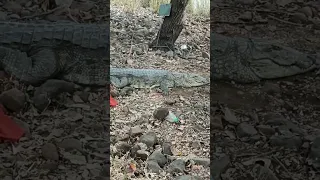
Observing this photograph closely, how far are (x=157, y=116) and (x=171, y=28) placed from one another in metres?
1.51

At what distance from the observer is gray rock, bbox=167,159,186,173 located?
10.3 ft

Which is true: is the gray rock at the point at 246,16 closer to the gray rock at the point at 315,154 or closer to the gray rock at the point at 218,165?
the gray rock at the point at 315,154

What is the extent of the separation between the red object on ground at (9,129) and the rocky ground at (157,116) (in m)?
0.57

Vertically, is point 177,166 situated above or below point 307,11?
below

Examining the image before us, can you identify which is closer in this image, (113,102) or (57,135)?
(57,135)

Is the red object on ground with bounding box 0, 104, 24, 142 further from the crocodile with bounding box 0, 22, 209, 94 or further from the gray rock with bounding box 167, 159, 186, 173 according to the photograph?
the gray rock with bounding box 167, 159, 186, 173

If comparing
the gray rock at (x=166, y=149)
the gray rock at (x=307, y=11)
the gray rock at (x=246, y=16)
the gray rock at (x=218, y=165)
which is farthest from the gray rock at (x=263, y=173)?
the gray rock at (x=307, y=11)

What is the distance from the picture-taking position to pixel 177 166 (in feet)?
10.4

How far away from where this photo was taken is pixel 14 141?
3.33m

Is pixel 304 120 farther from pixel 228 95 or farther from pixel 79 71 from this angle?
pixel 79 71

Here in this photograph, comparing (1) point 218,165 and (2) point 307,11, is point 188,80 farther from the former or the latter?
(2) point 307,11

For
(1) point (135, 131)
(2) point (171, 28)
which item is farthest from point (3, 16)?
(1) point (135, 131)

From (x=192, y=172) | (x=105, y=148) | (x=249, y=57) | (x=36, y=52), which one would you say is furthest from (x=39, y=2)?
(x=192, y=172)

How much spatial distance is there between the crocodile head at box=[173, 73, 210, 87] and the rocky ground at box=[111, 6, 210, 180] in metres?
0.06
